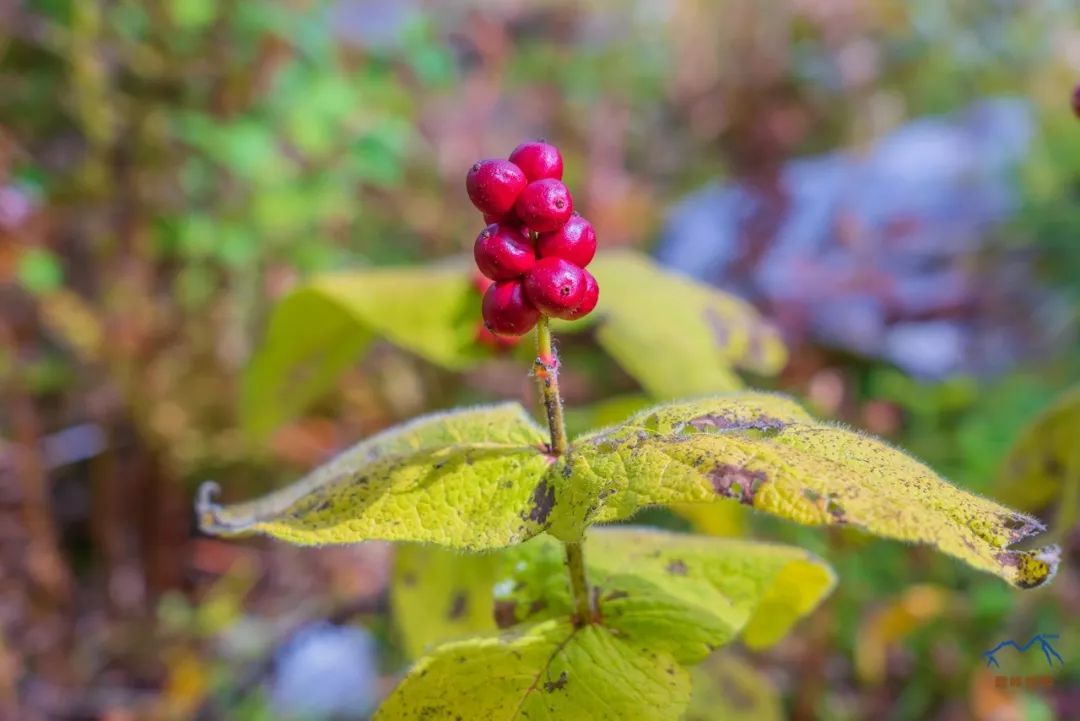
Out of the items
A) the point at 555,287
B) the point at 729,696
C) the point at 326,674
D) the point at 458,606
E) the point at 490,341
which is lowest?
the point at 326,674

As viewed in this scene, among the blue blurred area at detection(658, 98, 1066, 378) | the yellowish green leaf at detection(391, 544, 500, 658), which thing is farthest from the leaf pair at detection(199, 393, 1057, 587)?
the blue blurred area at detection(658, 98, 1066, 378)

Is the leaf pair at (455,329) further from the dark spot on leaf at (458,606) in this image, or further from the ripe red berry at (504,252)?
the ripe red berry at (504,252)

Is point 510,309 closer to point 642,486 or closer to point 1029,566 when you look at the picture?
point 642,486

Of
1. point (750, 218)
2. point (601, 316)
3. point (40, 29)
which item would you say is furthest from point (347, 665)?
point (750, 218)

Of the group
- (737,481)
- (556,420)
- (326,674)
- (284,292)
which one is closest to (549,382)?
(556,420)

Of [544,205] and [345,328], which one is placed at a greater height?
[544,205]

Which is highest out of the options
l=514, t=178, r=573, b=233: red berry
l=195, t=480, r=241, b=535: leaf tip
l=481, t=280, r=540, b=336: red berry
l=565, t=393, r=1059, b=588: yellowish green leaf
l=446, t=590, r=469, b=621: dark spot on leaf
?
l=514, t=178, r=573, b=233: red berry

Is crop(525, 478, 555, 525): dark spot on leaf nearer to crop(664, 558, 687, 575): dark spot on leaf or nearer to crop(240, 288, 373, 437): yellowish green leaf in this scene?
crop(664, 558, 687, 575): dark spot on leaf
